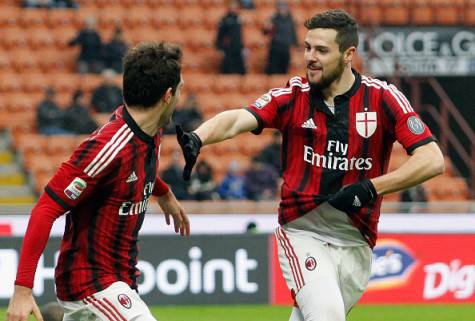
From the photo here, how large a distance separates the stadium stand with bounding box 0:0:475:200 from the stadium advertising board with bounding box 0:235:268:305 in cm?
387

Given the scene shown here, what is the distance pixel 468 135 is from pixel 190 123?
5232mm

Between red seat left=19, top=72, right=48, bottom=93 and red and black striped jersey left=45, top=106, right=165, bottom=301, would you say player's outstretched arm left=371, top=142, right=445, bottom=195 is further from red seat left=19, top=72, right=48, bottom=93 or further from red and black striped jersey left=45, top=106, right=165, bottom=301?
red seat left=19, top=72, right=48, bottom=93

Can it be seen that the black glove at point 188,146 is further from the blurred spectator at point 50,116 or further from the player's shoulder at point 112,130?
the blurred spectator at point 50,116

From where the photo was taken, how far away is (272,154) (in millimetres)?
17312

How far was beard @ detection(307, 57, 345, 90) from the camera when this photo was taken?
6.64m

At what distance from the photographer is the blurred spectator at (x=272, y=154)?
17.2 m

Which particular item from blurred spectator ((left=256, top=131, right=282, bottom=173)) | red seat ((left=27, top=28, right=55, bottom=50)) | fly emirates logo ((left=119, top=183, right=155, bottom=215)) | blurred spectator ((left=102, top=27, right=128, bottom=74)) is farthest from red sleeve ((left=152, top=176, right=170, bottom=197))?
red seat ((left=27, top=28, right=55, bottom=50))

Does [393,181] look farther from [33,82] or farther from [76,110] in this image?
[33,82]

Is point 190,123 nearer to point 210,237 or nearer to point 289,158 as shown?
point 210,237

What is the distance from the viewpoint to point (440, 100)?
2062 centimetres

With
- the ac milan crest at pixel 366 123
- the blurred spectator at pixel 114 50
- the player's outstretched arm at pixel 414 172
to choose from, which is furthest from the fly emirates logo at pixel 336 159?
the blurred spectator at pixel 114 50

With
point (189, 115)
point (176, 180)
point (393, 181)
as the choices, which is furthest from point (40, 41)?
point (393, 181)

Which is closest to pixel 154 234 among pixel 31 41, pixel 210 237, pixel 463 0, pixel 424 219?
pixel 210 237

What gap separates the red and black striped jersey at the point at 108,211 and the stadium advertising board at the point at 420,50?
48.4ft
